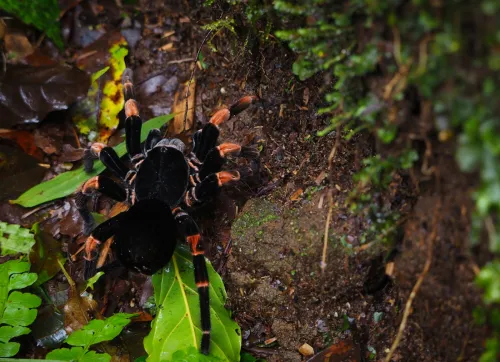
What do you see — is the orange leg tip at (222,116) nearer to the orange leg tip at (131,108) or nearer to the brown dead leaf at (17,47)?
the orange leg tip at (131,108)

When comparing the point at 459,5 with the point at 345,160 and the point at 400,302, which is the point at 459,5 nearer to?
the point at 345,160

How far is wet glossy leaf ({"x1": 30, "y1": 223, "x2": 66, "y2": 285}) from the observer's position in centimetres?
397

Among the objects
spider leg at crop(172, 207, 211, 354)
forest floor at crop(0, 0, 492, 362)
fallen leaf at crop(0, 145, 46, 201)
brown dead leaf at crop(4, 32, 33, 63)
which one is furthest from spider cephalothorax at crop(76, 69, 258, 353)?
brown dead leaf at crop(4, 32, 33, 63)

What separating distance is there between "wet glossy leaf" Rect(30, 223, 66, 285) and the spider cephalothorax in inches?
11.6

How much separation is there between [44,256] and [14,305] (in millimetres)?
650

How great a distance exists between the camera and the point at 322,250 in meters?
3.13

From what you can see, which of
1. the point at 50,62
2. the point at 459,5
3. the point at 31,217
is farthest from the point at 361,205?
the point at 50,62

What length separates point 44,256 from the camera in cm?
405

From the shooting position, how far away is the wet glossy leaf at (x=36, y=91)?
15.0ft

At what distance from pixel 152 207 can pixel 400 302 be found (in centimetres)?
182

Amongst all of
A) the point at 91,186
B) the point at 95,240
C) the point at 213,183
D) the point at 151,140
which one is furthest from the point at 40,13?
the point at 213,183

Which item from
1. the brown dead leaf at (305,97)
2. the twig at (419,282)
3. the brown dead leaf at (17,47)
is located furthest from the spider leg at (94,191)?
the twig at (419,282)

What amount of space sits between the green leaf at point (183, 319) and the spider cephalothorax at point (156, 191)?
142 millimetres

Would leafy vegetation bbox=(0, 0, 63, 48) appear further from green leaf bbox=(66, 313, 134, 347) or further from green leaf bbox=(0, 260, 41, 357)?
green leaf bbox=(66, 313, 134, 347)
